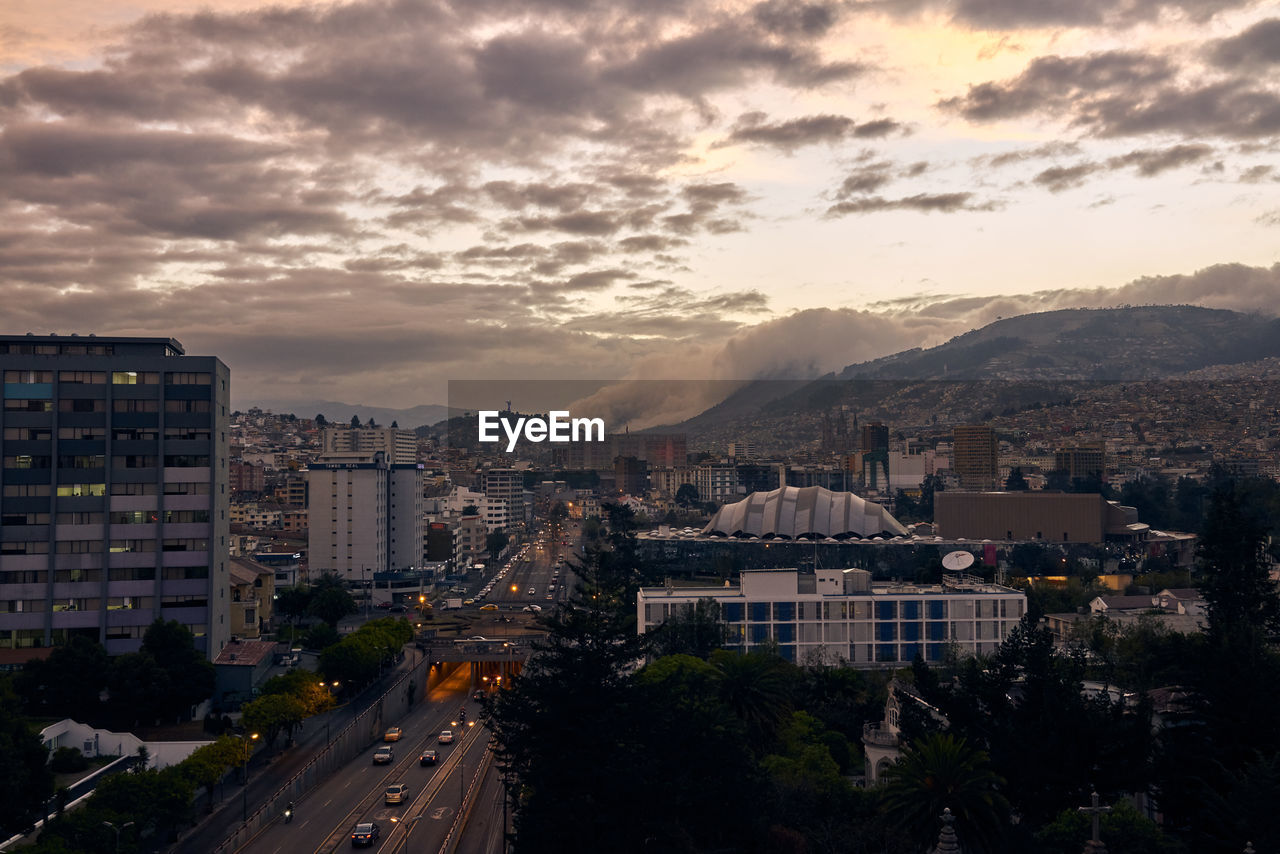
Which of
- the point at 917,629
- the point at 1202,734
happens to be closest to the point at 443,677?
the point at 917,629

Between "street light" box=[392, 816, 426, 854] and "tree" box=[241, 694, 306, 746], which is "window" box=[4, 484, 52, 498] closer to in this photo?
"tree" box=[241, 694, 306, 746]

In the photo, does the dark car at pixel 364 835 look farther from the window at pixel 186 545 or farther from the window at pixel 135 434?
the window at pixel 135 434

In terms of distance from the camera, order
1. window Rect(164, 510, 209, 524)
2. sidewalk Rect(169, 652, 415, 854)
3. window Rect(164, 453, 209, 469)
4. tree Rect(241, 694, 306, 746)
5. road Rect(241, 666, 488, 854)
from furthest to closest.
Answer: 1. window Rect(164, 453, 209, 469)
2. window Rect(164, 510, 209, 524)
3. tree Rect(241, 694, 306, 746)
4. sidewalk Rect(169, 652, 415, 854)
5. road Rect(241, 666, 488, 854)

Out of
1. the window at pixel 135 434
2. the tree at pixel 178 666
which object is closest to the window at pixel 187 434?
the window at pixel 135 434

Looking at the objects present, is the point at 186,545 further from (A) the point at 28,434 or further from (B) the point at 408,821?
(B) the point at 408,821

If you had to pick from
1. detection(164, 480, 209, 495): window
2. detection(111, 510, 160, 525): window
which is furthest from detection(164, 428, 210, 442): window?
detection(111, 510, 160, 525): window

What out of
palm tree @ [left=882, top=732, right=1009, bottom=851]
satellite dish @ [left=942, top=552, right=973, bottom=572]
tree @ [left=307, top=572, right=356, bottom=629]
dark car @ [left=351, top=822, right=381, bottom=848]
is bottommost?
dark car @ [left=351, top=822, right=381, bottom=848]

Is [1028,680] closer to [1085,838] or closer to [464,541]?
[1085,838]
